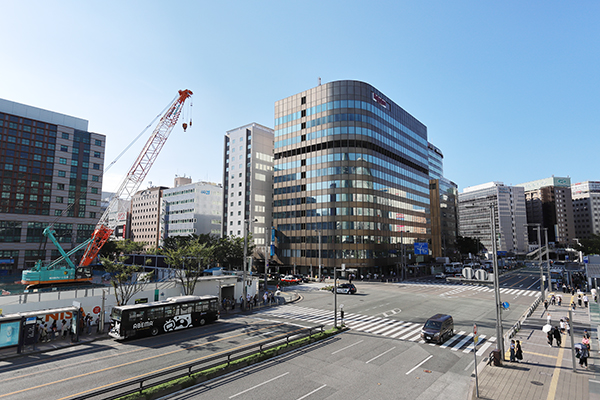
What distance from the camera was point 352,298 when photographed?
46.8 meters

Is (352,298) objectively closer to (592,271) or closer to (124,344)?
(124,344)

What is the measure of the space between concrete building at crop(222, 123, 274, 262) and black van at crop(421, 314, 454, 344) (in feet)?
253

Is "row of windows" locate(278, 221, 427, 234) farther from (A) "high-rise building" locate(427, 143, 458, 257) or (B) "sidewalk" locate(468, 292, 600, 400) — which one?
(B) "sidewalk" locate(468, 292, 600, 400)

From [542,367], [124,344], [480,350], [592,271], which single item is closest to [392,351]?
[480,350]

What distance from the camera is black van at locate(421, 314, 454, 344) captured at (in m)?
24.5

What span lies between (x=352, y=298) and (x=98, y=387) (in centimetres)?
3546

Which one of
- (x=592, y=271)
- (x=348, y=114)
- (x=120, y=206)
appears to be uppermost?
(x=348, y=114)

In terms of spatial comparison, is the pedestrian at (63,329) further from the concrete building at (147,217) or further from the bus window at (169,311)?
the concrete building at (147,217)

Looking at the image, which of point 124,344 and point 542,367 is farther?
point 124,344

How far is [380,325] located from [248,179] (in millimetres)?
83201

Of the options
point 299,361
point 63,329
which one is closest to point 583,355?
point 299,361

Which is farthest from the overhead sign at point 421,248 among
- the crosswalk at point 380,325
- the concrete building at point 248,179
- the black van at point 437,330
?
the black van at point 437,330

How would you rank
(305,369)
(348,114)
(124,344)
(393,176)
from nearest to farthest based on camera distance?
1. (305,369)
2. (124,344)
3. (348,114)
4. (393,176)

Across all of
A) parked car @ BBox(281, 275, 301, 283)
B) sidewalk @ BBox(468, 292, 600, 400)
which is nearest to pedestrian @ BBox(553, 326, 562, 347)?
sidewalk @ BBox(468, 292, 600, 400)
